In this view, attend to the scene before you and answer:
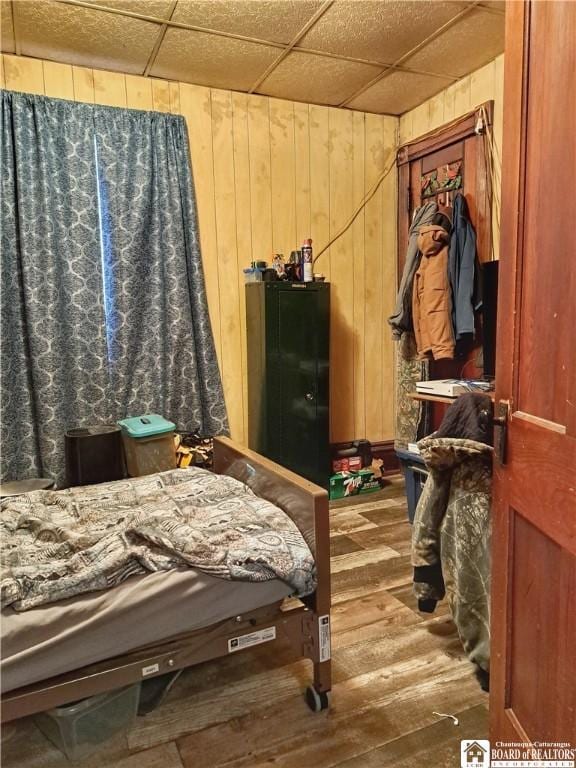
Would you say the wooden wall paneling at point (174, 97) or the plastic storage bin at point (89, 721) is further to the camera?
the wooden wall paneling at point (174, 97)

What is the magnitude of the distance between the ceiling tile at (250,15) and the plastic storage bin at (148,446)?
2.20 metres

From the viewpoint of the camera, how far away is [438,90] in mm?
3520

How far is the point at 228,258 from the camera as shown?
358 centimetres

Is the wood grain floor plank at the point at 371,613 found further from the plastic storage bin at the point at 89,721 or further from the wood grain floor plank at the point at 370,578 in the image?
the plastic storage bin at the point at 89,721

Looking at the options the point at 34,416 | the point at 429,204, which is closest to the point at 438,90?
the point at 429,204

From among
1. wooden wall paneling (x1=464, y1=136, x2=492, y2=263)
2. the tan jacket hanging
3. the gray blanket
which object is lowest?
the gray blanket

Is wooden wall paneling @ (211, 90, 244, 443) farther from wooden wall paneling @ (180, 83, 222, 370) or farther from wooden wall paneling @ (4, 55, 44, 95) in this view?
wooden wall paneling @ (4, 55, 44, 95)

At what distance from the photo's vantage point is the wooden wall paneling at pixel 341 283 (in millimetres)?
3826

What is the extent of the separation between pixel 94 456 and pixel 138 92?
232cm

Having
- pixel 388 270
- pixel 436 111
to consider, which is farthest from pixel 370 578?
pixel 436 111

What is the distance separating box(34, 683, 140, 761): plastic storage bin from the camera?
4.65 ft

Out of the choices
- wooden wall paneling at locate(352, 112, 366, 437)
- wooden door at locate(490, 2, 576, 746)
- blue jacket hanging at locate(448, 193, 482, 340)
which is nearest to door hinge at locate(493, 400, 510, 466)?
wooden door at locate(490, 2, 576, 746)

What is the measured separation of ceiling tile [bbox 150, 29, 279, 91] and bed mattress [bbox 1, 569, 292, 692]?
2.85m

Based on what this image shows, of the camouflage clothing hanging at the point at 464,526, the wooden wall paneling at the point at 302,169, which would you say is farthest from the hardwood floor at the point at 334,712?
the wooden wall paneling at the point at 302,169
